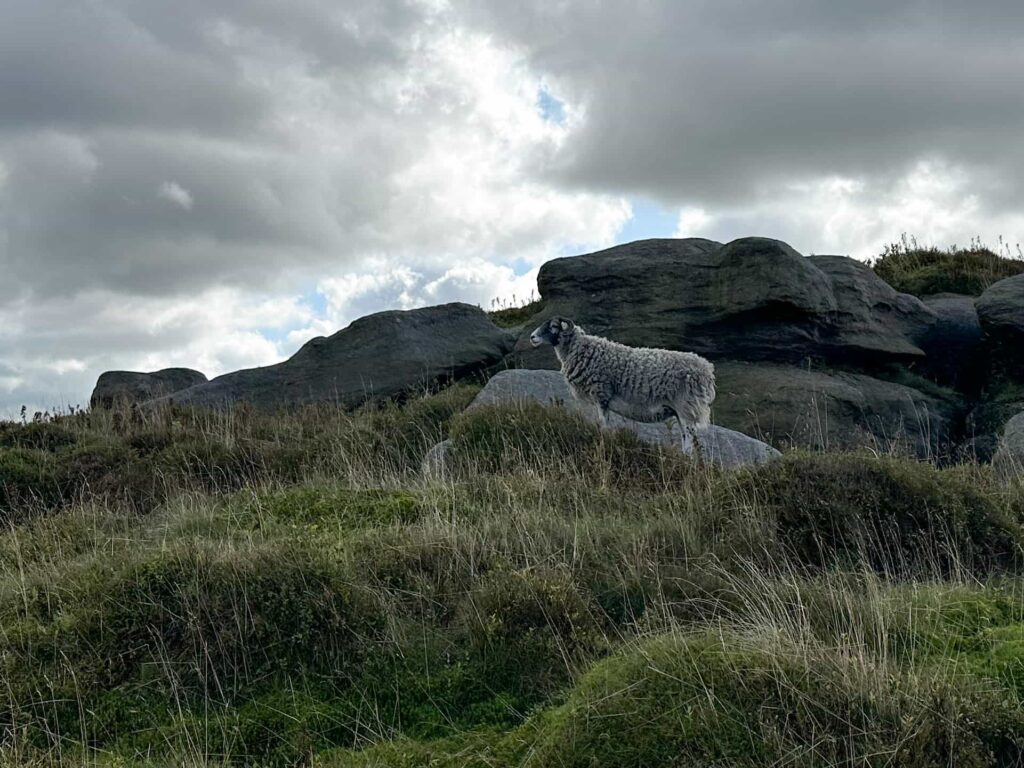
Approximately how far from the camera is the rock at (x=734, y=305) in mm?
22062

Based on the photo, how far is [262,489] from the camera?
1325 centimetres

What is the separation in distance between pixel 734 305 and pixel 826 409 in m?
3.73

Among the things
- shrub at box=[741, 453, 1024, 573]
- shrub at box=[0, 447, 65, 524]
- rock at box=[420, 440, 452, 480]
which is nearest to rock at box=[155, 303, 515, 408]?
shrub at box=[0, 447, 65, 524]

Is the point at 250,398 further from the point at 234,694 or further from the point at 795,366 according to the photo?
the point at 234,694

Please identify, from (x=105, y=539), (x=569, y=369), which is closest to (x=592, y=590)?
(x=105, y=539)

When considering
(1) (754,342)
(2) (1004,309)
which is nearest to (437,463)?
(1) (754,342)

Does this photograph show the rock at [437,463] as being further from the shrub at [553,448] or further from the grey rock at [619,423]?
the grey rock at [619,423]

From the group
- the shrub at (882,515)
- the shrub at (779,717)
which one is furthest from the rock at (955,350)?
the shrub at (779,717)

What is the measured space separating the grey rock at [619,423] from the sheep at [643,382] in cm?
23

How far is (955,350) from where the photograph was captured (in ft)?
77.0

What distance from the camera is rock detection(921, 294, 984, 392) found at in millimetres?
23000

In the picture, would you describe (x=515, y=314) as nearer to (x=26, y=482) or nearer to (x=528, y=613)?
(x=26, y=482)

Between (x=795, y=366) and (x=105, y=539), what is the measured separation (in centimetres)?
1450

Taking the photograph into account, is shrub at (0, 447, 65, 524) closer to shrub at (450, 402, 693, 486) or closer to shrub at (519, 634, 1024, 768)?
shrub at (450, 402, 693, 486)
